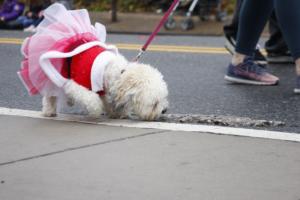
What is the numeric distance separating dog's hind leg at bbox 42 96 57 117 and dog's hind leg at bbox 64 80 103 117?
28cm

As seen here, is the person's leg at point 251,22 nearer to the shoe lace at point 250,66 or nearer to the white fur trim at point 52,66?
the shoe lace at point 250,66

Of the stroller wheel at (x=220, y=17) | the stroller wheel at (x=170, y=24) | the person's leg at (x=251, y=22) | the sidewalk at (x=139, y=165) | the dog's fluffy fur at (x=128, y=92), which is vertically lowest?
the stroller wheel at (x=170, y=24)

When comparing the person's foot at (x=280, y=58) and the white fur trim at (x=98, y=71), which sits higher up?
the white fur trim at (x=98, y=71)

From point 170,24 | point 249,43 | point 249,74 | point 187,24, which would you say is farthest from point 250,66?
point 170,24

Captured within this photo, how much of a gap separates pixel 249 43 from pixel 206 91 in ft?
2.13

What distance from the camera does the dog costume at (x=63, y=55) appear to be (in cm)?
517

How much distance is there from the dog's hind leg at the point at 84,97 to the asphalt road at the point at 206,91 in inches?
30.0

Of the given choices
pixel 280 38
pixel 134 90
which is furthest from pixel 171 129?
pixel 280 38

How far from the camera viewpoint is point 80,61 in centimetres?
521

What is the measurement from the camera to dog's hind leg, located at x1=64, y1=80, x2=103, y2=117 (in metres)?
5.11

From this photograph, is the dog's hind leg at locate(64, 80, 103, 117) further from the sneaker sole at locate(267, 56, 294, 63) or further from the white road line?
the sneaker sole at locate(267, 56, 294, 63)

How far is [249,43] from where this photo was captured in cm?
691

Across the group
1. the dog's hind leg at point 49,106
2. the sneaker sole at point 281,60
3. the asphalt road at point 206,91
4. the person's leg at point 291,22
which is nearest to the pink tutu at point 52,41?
the dog's hind leg at point 49,106

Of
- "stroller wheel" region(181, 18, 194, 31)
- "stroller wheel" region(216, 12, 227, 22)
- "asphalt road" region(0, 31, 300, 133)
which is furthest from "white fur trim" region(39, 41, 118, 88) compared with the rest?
"stroller wheel" region(216, 12, 227, 22)
